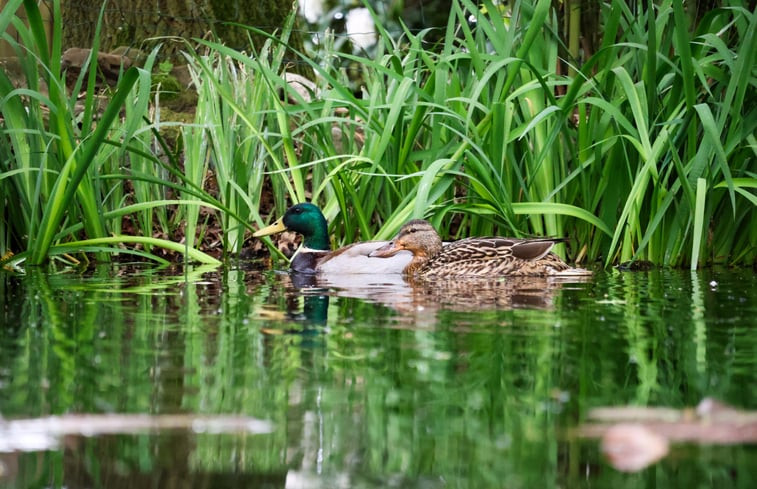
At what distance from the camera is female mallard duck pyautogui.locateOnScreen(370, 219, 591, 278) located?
5207 mm

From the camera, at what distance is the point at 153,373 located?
93.8 inches

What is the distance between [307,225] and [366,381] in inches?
150

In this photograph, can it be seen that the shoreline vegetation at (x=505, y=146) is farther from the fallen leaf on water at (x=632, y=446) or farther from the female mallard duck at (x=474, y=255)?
the fallen leaf on water at (x=632, y=446)

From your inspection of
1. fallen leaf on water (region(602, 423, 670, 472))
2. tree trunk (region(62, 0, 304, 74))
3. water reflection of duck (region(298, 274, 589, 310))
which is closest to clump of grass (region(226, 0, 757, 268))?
water reflection of duck (region(298, 274, 589, 310))

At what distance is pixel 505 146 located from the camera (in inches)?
211

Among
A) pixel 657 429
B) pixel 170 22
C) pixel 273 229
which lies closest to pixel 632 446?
pixel 657 429

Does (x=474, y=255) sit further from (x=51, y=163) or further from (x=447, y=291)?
(x=51, y=163)

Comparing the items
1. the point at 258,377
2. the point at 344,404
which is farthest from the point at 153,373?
the point at 344,404

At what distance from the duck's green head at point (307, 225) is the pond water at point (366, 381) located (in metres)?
1.90

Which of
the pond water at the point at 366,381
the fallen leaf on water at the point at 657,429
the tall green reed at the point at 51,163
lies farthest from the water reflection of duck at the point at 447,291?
the fallen leaf on water at the point at 657,429

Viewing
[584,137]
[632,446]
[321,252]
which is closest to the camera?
[632,446]

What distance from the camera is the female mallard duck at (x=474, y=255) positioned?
5207mm

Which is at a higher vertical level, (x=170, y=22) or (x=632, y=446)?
(x=170, y=22)

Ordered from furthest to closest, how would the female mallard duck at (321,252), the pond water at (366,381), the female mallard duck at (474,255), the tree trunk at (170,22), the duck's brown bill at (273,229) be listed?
the tree trunk at (170,22), the duck's brown bill at (273,229), the female mallard duck at (321,252), the female mallard duck at (474,255), the pond water at (366,381)
